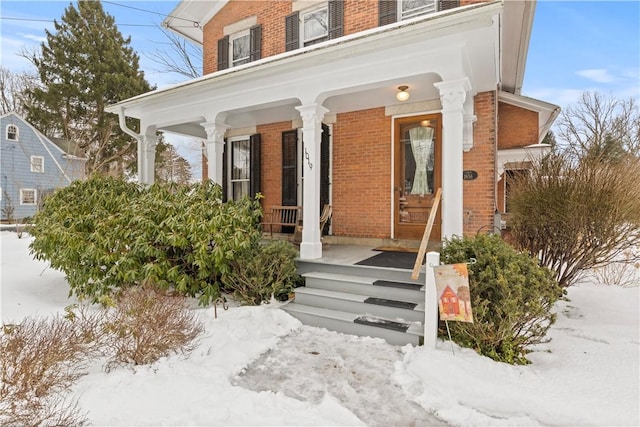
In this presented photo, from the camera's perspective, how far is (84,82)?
18.3 metres

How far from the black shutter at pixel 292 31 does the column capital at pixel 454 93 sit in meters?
4.39

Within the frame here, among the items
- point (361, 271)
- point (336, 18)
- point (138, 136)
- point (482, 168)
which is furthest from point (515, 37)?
point (138, 136)

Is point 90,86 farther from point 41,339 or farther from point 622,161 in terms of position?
point 622,161

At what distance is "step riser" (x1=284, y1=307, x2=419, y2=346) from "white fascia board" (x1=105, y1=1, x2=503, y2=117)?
3.64 meters

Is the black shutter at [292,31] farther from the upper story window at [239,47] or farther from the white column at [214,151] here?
the white column at [214,151]

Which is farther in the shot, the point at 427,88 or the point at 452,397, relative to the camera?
the point at 427,88

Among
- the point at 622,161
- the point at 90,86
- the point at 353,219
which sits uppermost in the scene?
the point at 90,86

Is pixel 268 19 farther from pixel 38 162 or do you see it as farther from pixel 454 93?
pixel 38 162

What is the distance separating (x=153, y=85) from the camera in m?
20.5

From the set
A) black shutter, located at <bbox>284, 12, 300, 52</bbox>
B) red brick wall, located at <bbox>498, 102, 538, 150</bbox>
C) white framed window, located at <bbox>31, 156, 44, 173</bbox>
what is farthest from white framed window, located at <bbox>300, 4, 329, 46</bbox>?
white framed window, located at <bbox>31, 156, 44, 173</bbox>

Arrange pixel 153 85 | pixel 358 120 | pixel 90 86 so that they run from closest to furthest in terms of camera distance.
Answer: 1. pixel 358 120
2. pixel 90 86
3. pixel 153 85

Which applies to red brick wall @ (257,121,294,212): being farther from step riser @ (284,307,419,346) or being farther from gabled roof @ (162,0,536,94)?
step riser @ (284,307,419,346)

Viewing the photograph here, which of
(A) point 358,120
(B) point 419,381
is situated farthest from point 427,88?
(B) point 419,381

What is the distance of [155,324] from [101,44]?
70.6ft
